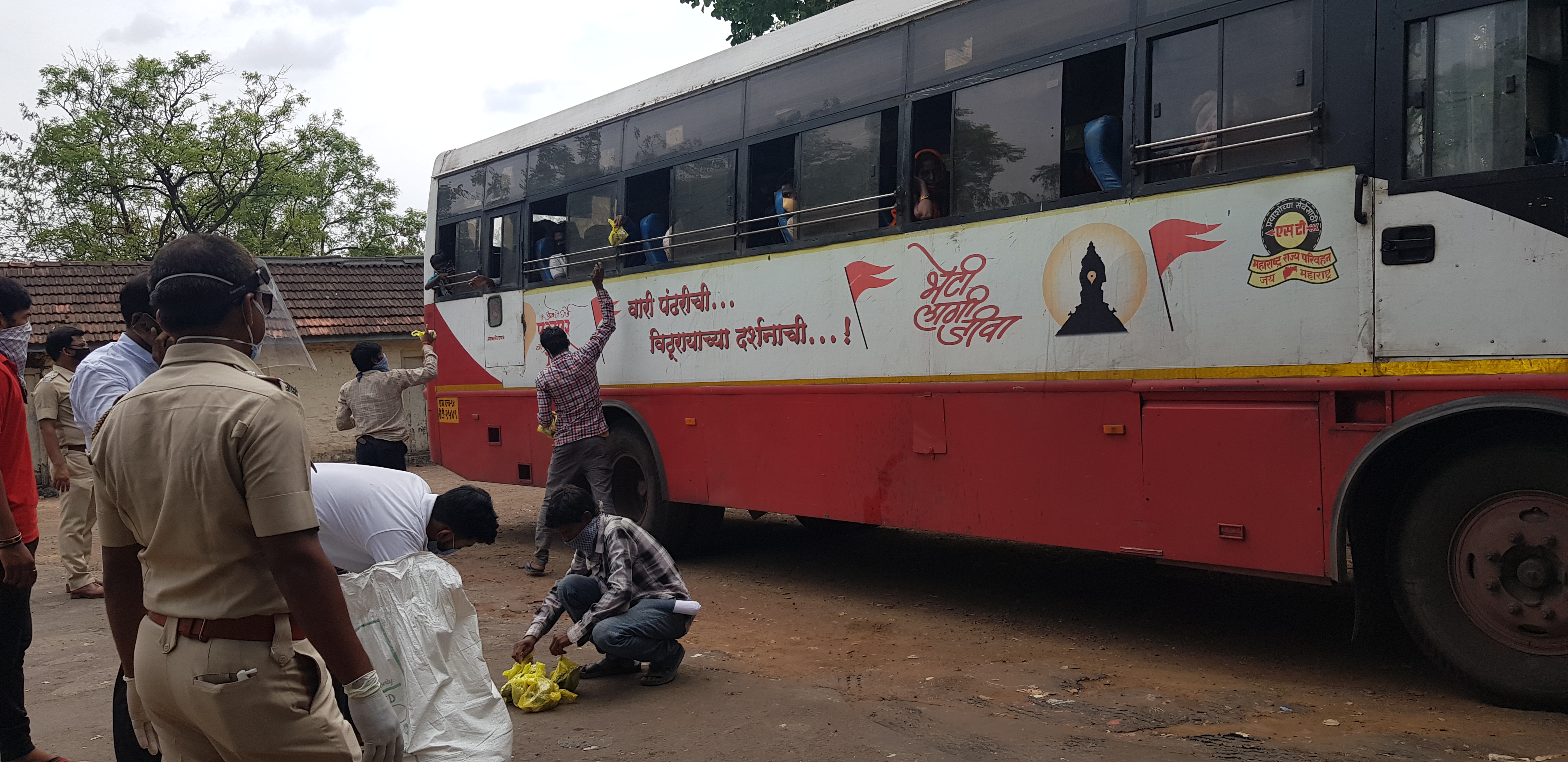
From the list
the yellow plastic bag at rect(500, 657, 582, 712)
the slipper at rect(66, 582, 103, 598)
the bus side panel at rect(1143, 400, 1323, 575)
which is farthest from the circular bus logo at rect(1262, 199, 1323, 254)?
the slipper at rect(66, 582, 103, 598)

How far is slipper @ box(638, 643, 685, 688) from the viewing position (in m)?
4.87

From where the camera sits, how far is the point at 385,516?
335cm

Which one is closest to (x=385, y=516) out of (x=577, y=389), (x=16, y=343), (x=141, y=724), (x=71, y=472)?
(x=141, y=724)

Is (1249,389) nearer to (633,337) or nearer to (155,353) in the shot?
(155,353)

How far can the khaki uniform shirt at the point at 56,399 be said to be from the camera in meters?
7.31

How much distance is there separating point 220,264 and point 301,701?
3.11 feet

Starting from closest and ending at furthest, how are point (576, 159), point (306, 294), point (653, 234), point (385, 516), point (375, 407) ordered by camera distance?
point (385, 516) → point (653, 234) → point (375, 407) → point (576, 159) → point (306, 294)

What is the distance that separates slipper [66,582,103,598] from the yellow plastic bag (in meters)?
4.58

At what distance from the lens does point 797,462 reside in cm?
694

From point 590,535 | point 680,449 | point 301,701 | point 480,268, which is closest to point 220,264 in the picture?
point 301,701

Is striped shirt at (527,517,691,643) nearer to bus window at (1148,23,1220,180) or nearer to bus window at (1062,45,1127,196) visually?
bus window at (1062,45,1127,196)

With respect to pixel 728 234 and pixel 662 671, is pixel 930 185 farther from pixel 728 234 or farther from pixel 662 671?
pixel 662 671

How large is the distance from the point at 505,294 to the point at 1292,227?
22.6ft

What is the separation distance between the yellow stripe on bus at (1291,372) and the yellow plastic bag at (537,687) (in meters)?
2.59
